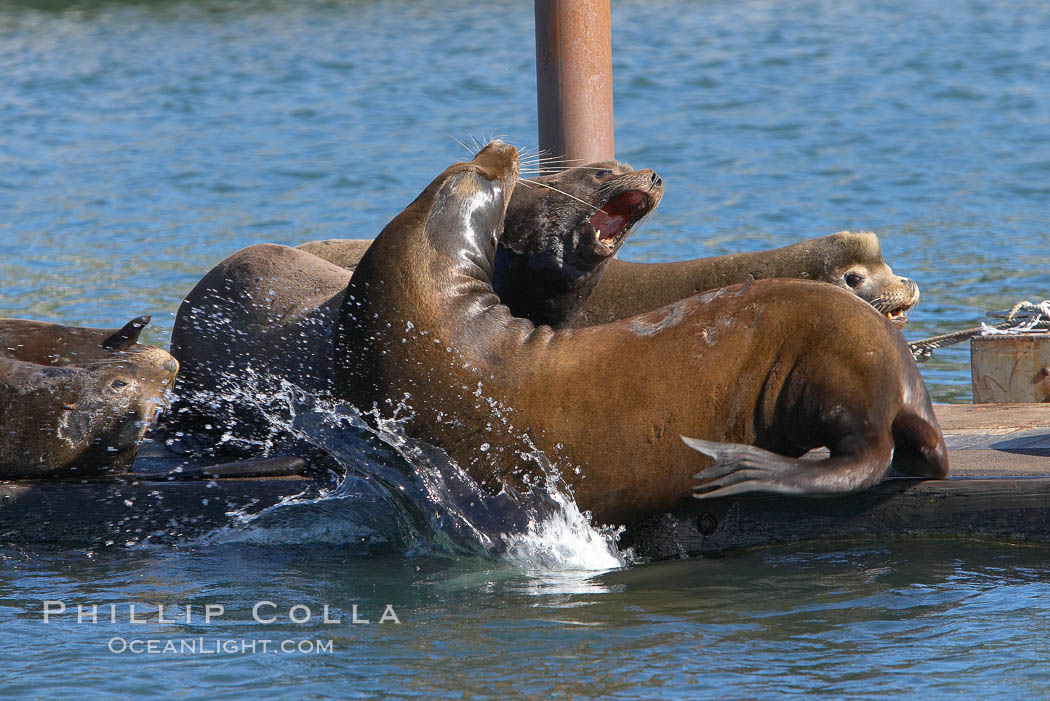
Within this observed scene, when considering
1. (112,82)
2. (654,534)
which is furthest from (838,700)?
(112,82)

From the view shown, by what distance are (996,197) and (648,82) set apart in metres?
8.80

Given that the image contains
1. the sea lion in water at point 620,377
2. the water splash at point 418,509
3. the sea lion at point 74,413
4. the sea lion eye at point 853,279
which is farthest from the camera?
the sea lion eye at point 853,279

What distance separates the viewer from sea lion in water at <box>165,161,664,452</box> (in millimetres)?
5504

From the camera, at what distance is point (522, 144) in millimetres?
18484

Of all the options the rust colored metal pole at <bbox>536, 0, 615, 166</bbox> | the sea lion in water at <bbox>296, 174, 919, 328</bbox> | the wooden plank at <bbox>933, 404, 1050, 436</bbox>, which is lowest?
the wooden plank at <bbox>933, 404, 1050, 436</bbox>

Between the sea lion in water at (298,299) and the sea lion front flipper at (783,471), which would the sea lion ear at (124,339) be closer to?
the sea lion in water at (298,299)

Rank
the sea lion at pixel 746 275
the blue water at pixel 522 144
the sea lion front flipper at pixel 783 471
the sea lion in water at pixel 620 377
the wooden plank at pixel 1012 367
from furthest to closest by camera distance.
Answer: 1. the wooden plank at pixel 1012 367
2. the sea lion at pixel 746 275
3. the sea lion in water at pixel 620 377
4. the sea lion front flipper at pixel 783 471
5. the blue water at pixel 522 144

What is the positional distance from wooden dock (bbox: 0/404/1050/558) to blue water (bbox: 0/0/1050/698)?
0.09 meters

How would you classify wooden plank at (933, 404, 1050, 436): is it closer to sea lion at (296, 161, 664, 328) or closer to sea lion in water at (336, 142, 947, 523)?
sea lion in water at (336, 142, 947, 523)

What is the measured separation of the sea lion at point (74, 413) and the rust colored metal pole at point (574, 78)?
102 inches

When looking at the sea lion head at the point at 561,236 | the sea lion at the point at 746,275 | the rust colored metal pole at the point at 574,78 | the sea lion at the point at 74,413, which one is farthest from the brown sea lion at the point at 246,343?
the rust colored metal pole at the point at 574,78

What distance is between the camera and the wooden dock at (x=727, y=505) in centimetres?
461

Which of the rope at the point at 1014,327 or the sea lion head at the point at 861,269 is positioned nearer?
the sea lion head at the point at 861,269

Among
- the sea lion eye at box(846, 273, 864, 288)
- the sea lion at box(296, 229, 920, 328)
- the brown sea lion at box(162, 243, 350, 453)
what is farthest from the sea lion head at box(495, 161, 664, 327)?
the sea lion eye at box(846, 273, 864, 288)
